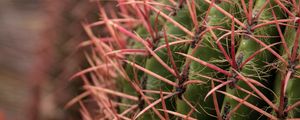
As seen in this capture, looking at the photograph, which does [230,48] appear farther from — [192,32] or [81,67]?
[81,67]

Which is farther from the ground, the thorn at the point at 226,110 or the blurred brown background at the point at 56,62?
the blurred brown background at the point at 56,62

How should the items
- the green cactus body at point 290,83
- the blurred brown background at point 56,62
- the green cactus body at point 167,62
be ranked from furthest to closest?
1. the blurred brown background at point 56,62
2. the green cactus body at point 167,62
3. the green cactus body at point 290,83

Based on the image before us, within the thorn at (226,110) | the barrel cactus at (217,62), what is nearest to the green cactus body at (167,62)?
the barrel cactus at (217,62)

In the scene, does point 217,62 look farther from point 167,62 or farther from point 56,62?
point 56,62

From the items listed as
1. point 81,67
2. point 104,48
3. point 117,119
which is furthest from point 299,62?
point 81,67

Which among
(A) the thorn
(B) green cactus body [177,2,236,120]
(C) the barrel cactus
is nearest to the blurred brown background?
(C) the barrel cactus

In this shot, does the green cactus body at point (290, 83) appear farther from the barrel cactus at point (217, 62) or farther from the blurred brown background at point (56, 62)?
the blurred brown background at point (56, 62)

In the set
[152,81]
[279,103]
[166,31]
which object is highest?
[166,31]

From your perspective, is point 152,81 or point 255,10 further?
point 152,81
